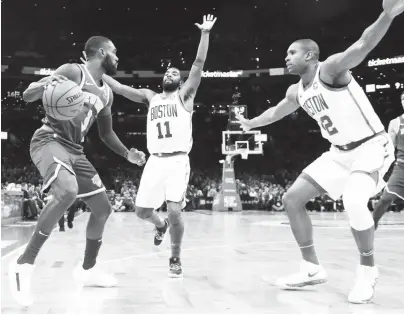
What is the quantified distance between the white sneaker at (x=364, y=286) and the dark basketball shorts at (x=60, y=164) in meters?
2.07

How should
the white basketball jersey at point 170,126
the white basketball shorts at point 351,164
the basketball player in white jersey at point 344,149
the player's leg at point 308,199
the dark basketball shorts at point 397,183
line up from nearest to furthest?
the basketball player in white jersey at point 344,149, the white basketball shorts at point 351,164, the player's leg at point 308,199, the white basketball jersey at point 170,126, the dark basketball shorts at point 397,183

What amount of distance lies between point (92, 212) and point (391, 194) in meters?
4.42

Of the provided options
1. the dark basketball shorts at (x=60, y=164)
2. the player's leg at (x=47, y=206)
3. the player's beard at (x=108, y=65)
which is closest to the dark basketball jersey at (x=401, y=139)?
the player's beard at (x=108, y=65)

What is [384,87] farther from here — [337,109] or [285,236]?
[337,109]

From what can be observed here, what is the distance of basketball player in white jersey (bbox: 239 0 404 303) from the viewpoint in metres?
3.80

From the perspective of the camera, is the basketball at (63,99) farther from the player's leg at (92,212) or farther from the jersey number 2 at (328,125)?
the jersey number 2 at (328,125)

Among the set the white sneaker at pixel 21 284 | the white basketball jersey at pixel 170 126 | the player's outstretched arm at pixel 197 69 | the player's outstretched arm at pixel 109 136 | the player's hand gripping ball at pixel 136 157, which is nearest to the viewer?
the white sneaker at pixel 21 284

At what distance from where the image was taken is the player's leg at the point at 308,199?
432 centimetres

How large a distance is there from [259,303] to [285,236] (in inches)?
259

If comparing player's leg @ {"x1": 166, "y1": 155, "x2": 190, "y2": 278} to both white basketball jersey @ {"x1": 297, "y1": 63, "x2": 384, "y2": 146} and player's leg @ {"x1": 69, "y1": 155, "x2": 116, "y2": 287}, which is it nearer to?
player's leg @ {"x1": 69, "y1": 155, "x2": 116, "y2": 287}

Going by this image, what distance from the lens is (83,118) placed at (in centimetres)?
436

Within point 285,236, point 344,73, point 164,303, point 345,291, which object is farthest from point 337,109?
point 285,236

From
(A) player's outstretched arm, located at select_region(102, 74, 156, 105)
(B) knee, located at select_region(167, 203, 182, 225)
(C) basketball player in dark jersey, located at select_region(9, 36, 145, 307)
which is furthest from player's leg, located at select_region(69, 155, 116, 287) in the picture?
(A) player's outstretched arm, located at select_region(102, 74, 156, 105)

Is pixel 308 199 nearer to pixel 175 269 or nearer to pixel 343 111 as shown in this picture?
pixel 343 111
